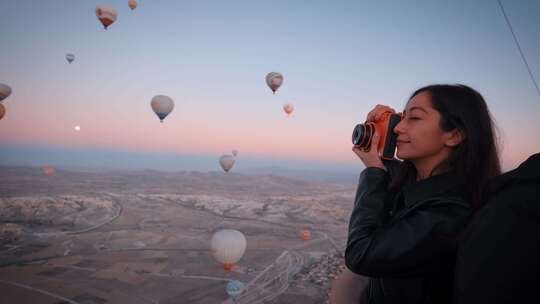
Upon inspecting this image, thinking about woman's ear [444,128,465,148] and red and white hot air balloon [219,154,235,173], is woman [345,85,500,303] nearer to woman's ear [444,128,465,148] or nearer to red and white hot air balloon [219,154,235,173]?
woman's ear [444,128,465,148]

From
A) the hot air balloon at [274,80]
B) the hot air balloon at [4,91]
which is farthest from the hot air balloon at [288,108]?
the hot air balloon at [4,91]

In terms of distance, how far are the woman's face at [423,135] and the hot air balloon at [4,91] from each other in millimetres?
32408

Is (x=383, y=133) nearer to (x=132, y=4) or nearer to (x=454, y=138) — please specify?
(x=454, y=138)

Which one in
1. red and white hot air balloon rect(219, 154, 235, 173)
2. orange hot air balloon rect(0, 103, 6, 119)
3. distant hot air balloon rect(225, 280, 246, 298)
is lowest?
distant hot air balloon rect(225, 280, 246, 298)

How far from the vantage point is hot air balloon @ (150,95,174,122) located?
24.6 metres

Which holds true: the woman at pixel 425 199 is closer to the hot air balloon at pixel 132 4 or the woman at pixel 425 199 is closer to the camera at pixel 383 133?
the camera at pixel 383 133

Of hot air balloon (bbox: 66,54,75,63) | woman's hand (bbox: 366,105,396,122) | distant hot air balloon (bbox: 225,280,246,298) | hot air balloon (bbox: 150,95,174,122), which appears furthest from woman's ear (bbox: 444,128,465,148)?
hot air balloon (bbox: 66,54,75,63)

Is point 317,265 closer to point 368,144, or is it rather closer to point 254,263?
point 254,263

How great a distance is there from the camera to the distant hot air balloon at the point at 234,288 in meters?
20.4

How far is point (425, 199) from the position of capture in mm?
1320

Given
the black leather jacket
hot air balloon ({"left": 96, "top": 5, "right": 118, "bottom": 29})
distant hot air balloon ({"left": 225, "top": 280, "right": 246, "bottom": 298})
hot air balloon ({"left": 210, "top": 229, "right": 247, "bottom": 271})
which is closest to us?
the black leather jacket

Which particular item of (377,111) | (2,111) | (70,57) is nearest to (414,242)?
(377,111)

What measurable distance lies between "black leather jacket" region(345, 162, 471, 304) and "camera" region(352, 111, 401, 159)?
26 cm

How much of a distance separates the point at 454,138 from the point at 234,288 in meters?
21.7
